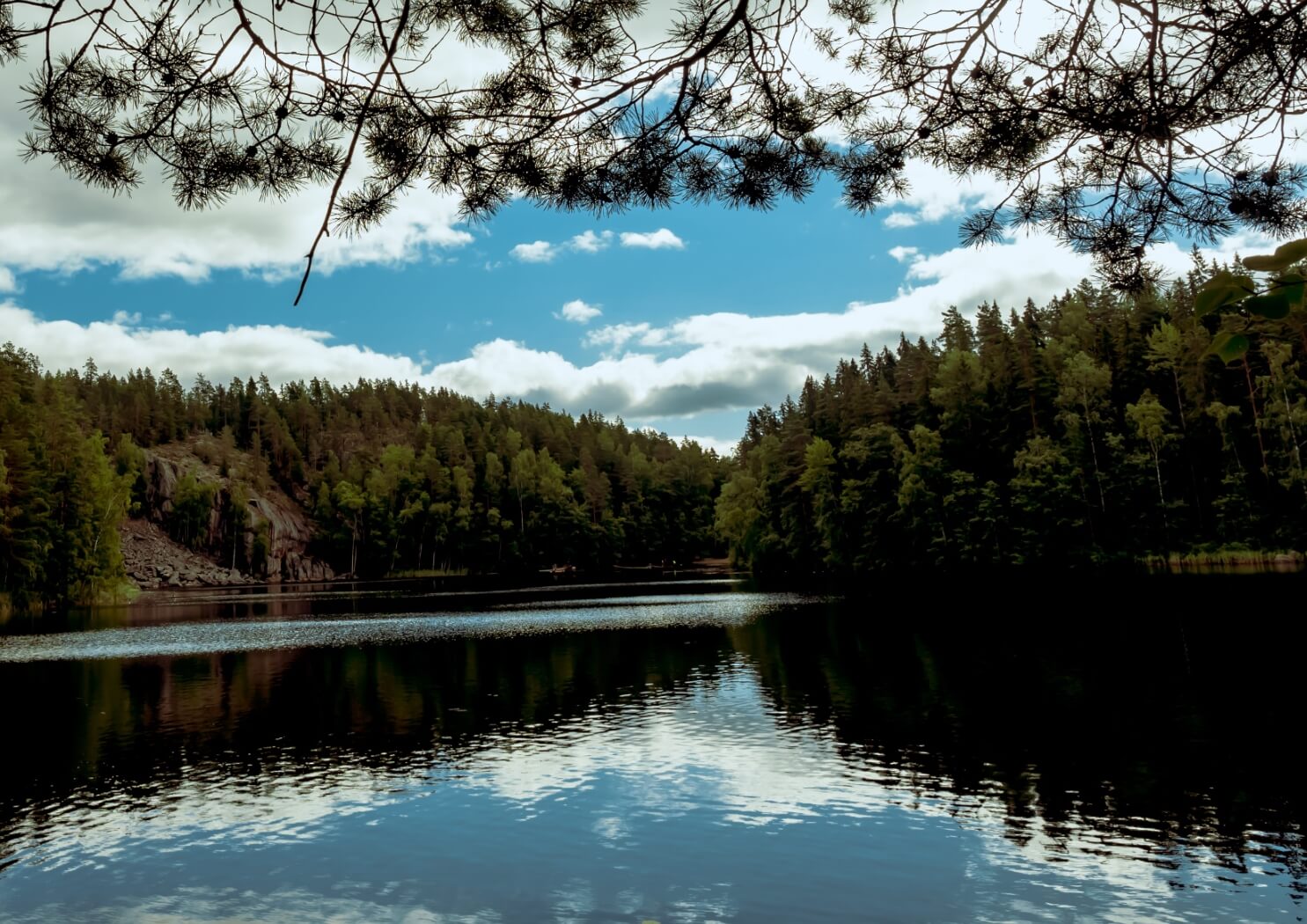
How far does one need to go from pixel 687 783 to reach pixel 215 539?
466 ft

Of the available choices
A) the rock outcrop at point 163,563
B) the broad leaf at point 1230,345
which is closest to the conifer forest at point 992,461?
the broad leaf at point 1230,345

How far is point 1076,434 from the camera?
206 feet

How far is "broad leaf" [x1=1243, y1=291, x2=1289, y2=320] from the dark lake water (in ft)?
30.4

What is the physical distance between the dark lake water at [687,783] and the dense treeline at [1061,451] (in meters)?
28.9

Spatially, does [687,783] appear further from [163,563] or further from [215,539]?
[215,539]

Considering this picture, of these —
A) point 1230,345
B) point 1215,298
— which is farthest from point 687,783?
point 1215,298

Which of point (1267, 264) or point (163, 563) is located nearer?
point (1267, 264)

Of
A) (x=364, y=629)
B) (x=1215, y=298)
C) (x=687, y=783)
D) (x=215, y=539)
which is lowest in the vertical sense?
(x=687, y=783)

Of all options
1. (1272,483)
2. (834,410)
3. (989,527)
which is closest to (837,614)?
(989,527)

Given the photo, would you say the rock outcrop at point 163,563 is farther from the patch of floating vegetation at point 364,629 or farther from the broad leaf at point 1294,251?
the broad leaf at point 1294,251

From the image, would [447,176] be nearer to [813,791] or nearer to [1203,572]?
[813,791]

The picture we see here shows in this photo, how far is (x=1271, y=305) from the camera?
7.77 ft

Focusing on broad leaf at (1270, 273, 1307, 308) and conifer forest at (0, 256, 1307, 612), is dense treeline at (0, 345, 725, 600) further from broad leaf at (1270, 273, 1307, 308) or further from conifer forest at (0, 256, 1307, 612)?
broad leaf at (1270, 273, 1307, 308)

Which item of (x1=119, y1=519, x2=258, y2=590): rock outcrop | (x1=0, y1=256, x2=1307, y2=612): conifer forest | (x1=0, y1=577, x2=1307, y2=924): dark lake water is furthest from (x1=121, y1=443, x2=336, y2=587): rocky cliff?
(x1=0, y1=577, x2=1307, y2=924): dark lake water
